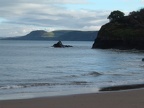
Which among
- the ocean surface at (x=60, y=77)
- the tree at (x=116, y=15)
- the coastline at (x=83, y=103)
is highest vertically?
the tree at (x=116, y=15)

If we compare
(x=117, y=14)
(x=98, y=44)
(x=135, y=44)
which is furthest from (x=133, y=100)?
(x=117, y=14)

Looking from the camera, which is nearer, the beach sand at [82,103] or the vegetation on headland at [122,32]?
the beach sand at [82,103]

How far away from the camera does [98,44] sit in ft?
400

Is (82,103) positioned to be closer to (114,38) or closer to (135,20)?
(114,38)

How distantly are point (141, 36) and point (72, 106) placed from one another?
97269 mm

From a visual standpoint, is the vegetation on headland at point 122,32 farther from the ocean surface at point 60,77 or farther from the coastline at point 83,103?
the coastline at point 83,103

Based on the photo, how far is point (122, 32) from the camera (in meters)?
115

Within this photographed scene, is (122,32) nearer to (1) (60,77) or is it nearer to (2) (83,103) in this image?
(1) (60,77)

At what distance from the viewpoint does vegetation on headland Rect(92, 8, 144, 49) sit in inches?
4259

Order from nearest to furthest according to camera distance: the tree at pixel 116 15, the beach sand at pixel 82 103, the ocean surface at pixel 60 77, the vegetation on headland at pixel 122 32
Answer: the beach sand at pixel 82 103, the ocean surface at pixel 60 77, the vegetation on headland at pixel 122 32, the tree at pixel 116 15

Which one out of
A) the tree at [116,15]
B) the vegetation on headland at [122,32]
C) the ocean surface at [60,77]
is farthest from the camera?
the tree at [116,15]

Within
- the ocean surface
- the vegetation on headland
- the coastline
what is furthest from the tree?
the coastline

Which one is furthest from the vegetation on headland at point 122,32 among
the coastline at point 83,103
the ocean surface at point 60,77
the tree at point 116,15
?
the coastline at point 83,103

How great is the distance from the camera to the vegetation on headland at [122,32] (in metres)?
108
